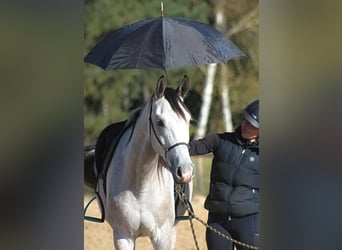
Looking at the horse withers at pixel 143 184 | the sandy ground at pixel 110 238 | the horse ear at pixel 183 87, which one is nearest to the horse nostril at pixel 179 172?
the horse withers at pixel 143 184

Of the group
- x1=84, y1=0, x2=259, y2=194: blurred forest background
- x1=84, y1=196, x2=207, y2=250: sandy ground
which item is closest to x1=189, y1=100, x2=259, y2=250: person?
x1=84, y1=196, x2=207, y2=250: sandy ground

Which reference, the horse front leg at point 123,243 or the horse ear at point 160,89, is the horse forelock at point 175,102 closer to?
the horse ear at point 160,89

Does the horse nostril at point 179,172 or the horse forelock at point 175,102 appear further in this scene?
the horse forelock at point 175,102

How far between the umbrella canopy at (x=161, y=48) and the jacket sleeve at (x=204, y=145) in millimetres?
446

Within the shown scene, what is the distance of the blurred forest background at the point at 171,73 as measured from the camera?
1531cm

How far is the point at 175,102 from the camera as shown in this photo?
157 inches

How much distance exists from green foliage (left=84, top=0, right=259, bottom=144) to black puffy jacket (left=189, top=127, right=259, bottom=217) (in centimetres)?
1012

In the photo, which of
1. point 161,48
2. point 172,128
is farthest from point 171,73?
point 172,128
